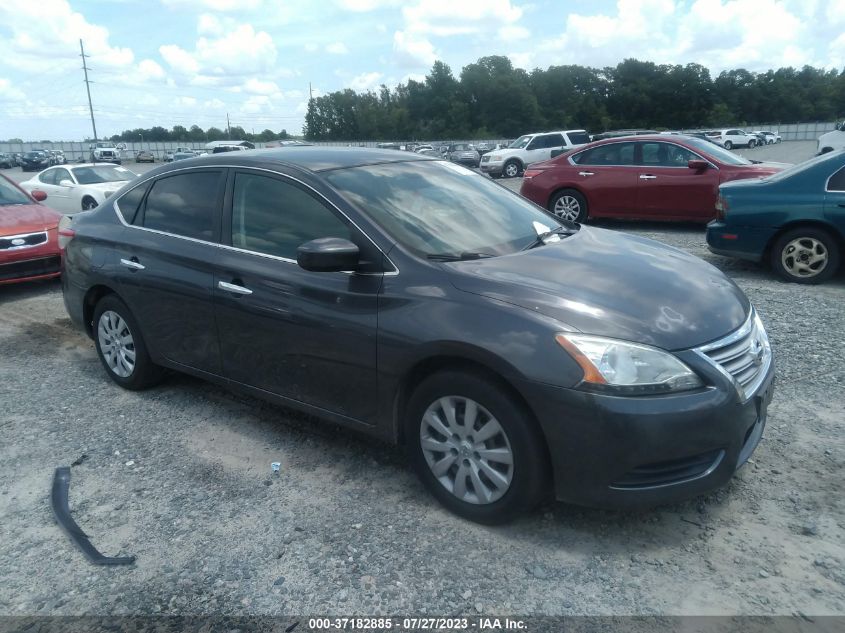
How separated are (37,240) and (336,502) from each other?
654 centimetres

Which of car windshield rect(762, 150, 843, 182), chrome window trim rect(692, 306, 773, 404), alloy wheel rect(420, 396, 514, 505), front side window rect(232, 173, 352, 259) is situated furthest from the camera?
car windshield rect(762, 150, 843, 182)

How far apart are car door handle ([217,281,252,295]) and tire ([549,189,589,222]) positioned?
8.30 meters

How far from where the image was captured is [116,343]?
16.3 ft

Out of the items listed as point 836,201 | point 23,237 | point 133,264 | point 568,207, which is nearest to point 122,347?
point 133,264

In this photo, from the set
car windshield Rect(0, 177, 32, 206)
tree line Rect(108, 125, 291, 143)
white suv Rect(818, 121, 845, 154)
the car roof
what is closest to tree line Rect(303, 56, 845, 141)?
Result: tree line Rect(108, 125, 291, 143)

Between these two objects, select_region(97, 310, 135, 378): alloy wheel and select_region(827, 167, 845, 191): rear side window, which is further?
select_region(827, 167, 845, 191): rear side window

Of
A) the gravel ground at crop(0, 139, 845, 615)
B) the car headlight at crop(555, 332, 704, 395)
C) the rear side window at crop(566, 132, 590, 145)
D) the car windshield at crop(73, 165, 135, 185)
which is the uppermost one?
the rear side window at crop(566, 132, 590, 145)

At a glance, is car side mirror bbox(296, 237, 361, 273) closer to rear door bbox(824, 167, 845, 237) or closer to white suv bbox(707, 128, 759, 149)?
rear door bbox(824, 167, 845, 237)

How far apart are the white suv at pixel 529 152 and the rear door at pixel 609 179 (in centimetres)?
1772

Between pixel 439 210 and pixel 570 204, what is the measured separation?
27.2ft

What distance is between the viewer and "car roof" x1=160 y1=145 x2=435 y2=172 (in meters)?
3.98

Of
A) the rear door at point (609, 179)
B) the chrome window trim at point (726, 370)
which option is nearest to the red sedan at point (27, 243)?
the chrome window trim at point (726, 370)

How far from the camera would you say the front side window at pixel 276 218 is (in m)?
3.68

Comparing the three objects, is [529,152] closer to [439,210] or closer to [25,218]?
[25,218]
